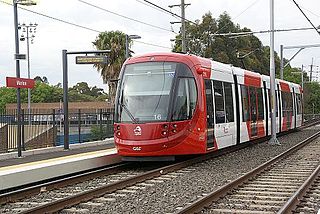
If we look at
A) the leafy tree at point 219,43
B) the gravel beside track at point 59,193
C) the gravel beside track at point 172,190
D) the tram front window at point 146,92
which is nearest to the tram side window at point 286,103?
the gravel beside track at point 172,190

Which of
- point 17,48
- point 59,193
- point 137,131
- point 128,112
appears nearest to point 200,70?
point 128,112

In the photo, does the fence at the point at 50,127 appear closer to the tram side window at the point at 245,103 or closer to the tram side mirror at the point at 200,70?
the tram side mirror at the point at 200,70

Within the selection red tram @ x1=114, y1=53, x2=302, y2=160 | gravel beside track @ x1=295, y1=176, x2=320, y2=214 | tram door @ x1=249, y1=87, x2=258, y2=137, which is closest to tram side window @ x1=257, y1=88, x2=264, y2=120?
tram door @ x1=249, y1=87, x2=258, y2=137

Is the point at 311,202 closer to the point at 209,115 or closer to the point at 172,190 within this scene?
the point at 172,190

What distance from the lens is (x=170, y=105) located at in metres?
13.9

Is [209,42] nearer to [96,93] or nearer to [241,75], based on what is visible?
[241,75]

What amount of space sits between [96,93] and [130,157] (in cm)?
11111

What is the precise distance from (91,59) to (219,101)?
7.22 meters

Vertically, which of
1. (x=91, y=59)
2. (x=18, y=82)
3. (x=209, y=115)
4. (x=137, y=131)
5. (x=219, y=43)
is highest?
(x=219, y=43)

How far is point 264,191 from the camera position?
34.9 ft

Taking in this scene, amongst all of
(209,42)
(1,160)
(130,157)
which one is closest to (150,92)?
(130,157)

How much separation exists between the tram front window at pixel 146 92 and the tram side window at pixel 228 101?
353 centimetres

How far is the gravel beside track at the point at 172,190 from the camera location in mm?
9016

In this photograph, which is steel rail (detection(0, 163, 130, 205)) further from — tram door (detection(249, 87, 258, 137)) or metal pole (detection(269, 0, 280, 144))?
metal pole (detection(269, 0, 280, 144))
